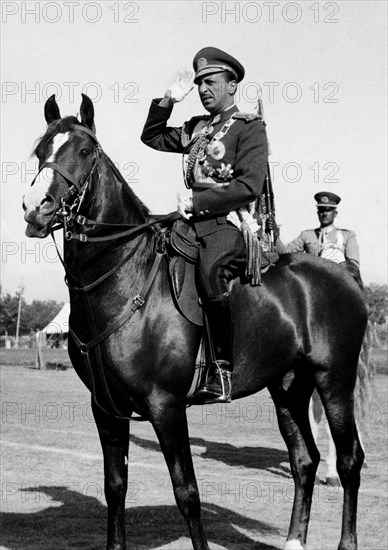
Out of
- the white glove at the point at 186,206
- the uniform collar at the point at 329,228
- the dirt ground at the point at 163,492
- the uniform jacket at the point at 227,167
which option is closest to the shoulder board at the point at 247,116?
the uniform jacket at the point at 227,167

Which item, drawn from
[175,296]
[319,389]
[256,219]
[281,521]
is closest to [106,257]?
[175,296]

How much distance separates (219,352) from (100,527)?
10.0 ft

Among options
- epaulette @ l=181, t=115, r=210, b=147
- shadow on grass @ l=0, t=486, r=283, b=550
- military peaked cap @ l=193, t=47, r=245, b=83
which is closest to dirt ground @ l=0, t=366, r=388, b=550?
shadow on grass @ l=0, t=486, r=283, b=550

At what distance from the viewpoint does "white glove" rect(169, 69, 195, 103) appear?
6.81 m

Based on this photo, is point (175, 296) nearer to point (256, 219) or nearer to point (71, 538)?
point (256, 219)

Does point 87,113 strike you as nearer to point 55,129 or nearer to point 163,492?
point 55,129

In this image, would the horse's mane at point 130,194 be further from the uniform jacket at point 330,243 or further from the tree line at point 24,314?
the tree line at point 24,314

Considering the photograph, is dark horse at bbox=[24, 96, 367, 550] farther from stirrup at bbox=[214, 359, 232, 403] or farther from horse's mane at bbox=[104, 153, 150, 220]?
stirrup at bbox=[214, 359, 232, 403]

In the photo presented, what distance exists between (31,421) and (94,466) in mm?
6608

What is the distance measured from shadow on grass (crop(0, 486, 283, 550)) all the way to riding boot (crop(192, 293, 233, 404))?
2.06m

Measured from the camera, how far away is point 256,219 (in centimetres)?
702

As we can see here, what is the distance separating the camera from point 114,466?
6816 mm

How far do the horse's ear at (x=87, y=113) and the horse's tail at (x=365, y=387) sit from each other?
6171 mm

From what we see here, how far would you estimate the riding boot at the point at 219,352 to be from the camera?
646cm
